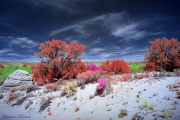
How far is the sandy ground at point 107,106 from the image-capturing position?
242 centimetres

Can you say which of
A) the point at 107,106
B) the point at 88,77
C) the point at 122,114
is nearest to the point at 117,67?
the point at 88,77

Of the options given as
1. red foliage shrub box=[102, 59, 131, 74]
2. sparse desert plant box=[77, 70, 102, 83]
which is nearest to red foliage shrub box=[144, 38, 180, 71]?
red foliage shrub box=[102, 59, 131, 74]

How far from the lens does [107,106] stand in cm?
314

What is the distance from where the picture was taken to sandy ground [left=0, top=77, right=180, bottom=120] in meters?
2.42

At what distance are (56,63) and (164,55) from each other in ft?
27.7

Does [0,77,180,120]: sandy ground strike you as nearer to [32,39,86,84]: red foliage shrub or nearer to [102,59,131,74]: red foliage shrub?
[32,39,86,84]: red foliage shrub

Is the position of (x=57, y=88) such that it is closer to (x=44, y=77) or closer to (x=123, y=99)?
(x=44, y=77)

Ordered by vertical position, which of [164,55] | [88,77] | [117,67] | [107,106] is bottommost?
[107,106]

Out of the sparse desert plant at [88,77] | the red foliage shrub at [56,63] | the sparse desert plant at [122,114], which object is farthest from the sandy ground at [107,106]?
the red foliage shrub at [56,63]

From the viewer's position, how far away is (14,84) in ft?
21.6

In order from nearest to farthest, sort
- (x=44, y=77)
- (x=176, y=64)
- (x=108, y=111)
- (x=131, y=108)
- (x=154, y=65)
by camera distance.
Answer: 1. (x=131, y=108)
2. (x=108, y=111)
3. (x=44, y=77)
4. (x=176, y=64)
5. (x=154, y=65)

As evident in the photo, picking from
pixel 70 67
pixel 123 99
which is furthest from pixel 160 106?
pixel 70 67

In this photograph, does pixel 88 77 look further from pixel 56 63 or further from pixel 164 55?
pixel 164 55

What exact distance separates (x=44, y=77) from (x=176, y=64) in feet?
31.6
